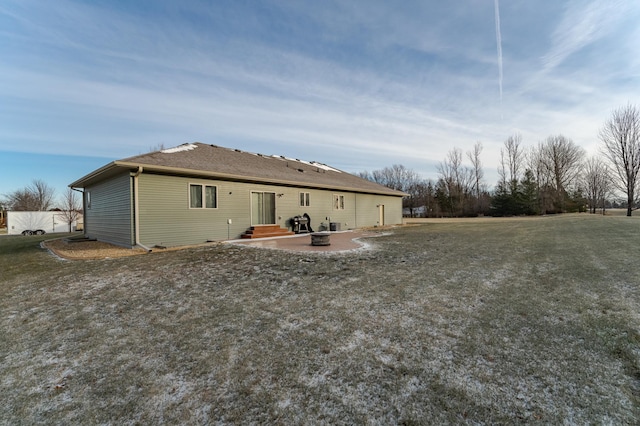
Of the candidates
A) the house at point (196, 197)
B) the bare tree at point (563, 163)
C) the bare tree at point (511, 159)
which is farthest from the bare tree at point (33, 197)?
the bare tree at point (563, 163)

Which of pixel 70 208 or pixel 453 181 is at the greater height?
pixel 453 181

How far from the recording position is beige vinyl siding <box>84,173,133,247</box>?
946cm

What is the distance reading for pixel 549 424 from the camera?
77.7 inches

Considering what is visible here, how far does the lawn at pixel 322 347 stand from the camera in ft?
7.03

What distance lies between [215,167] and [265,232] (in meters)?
3.44

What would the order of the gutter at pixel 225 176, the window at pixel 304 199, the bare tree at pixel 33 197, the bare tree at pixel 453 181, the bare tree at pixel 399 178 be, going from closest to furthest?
1. the gutter at pixel 225 176
2. the window at pixel 304 199
3. the bare tree at pixel 33 197
4. the bare tree at pixel 453 181
5. the bare tree at pixel 399 178

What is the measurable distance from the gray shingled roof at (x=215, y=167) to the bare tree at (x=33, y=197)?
4090 centimetres

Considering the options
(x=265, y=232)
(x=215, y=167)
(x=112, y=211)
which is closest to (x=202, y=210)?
(x=215, y=167)

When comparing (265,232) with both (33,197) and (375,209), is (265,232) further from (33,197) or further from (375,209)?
(33,197)

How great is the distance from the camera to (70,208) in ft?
107

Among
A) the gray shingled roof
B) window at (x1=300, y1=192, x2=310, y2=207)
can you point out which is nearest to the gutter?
the gray shingled roof

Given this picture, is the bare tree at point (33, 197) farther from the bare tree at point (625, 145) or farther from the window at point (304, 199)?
the bare tree at point (625, 145)

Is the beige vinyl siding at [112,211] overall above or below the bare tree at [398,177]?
below

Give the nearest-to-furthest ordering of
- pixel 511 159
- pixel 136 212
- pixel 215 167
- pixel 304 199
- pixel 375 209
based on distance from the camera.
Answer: pixel 136 212 → pixel 215 167 → pixel 304 199 → pixel 375 209 → pixel 511 159
